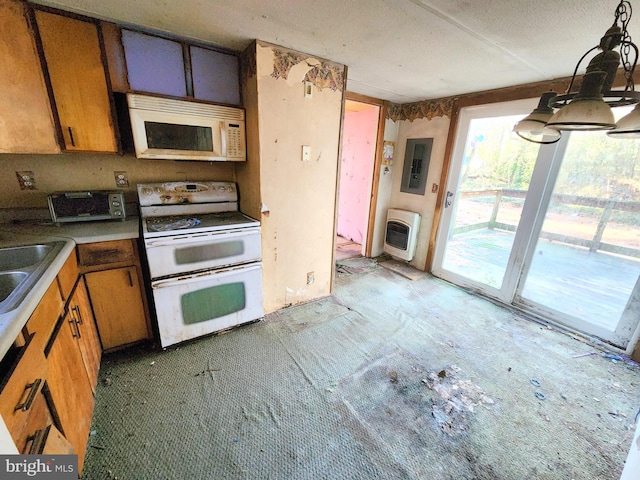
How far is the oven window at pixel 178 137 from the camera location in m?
1.83

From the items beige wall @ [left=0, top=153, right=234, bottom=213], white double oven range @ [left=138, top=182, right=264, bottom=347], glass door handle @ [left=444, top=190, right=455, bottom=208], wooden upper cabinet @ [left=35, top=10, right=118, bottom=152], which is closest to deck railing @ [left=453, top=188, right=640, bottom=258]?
glass door handle @ [left=444, top=190, right=455, bottom=208]

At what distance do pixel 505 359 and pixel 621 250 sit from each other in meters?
1.29

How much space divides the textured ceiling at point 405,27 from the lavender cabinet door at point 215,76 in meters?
0.10

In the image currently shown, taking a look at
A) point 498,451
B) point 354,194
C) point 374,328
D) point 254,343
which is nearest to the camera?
point 498,451

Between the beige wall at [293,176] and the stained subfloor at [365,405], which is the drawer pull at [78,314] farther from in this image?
the beige wall at [293,176]

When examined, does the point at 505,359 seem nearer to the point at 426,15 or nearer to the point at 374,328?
the point at 374,328

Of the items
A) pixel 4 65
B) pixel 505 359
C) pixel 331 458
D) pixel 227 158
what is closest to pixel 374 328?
pixel 505 359

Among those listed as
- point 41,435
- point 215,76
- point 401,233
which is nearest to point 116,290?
point 41,435

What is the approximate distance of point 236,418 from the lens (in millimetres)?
1488

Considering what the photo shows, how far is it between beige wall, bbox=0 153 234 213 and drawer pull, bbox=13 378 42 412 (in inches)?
63.5

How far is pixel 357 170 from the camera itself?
405 cm

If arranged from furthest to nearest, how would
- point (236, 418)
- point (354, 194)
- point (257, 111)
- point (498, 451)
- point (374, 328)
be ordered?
point (354, 194), point (374, 328), point (257, 111), point (236, 418), point (498, 451)

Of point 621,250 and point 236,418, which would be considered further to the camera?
point 621,250

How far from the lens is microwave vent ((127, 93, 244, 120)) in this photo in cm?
174
